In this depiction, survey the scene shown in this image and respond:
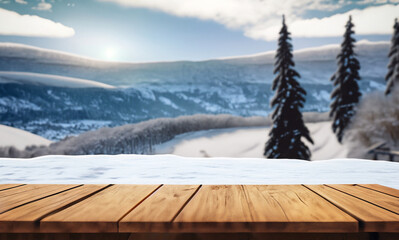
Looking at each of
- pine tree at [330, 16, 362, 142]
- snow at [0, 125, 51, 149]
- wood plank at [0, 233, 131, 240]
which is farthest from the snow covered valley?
pine tree at [330, 16, 362, 142]

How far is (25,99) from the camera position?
18.8m

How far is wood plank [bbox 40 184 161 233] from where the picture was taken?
0.98m

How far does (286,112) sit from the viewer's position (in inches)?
557

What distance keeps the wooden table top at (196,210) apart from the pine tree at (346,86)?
56.9ft

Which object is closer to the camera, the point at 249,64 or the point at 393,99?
the point at 393,99

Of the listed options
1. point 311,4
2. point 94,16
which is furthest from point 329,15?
point 94,16

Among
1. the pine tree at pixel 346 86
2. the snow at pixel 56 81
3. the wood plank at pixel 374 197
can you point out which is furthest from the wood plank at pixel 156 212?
the snow at pixel 56 81

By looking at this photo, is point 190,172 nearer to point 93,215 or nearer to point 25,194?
point 25,194

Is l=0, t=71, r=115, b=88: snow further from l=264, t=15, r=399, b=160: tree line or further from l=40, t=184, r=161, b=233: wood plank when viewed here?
l=40, t=184, r=161, b=233: wood plank

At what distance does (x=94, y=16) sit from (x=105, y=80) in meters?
9.80

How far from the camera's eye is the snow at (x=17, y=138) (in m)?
13.6

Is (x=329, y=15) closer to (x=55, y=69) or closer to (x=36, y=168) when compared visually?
(x=36, y=168)

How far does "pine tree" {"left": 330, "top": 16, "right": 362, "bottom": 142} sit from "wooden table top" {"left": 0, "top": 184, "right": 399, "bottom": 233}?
1735 centimetres

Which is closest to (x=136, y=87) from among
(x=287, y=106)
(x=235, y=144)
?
(x=235, y=144)
